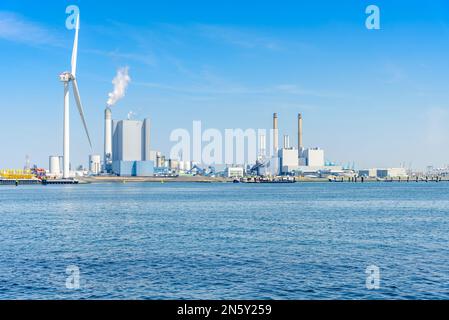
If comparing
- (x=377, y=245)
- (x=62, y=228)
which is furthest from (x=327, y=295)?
(x=62, y=228)
